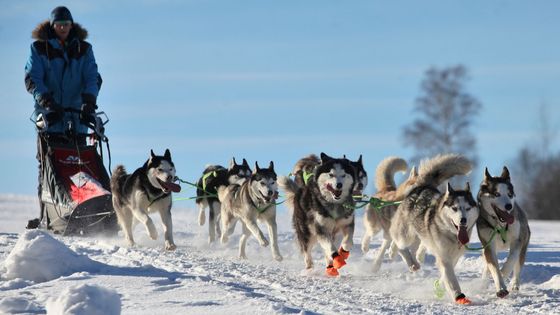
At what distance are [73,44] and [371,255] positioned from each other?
124 inches

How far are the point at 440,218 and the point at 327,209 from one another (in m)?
1.19

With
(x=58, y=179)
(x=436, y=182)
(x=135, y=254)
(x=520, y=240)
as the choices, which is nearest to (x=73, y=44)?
(x=58, y=179)

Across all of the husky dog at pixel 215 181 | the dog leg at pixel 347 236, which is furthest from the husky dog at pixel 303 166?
the dog leg at pixel 347 236

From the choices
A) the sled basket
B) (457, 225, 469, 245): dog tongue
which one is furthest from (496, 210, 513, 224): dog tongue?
the sled basket

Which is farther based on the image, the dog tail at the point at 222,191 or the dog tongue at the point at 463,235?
the dog tail at the point at 222,191

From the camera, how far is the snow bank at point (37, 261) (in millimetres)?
6207

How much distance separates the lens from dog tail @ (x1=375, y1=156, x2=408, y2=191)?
27.5ft

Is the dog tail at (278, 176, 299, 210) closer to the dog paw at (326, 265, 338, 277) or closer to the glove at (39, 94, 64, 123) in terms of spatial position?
the dog paw at (326, 265, 338, 277)

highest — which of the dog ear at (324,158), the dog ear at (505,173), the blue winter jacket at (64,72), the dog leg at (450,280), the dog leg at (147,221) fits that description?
the blue winter jacket at (64,72)

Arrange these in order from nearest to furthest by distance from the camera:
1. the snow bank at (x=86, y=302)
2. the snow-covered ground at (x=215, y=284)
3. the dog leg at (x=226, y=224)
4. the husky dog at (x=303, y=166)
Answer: the snow bank at (x=86, y=302), the snow-covered ground at (x=215, y=284), the dog leg at (x=226, y=224), the husky dog at (x=303, y=166)

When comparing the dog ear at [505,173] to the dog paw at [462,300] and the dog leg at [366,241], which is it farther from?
the dog leg at [366,241]

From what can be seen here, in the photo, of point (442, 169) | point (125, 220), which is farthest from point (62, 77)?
point (442, 169)

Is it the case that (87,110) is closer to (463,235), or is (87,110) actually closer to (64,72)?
(64,72)

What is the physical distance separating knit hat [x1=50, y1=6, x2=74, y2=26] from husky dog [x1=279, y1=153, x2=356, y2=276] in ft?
9.28
